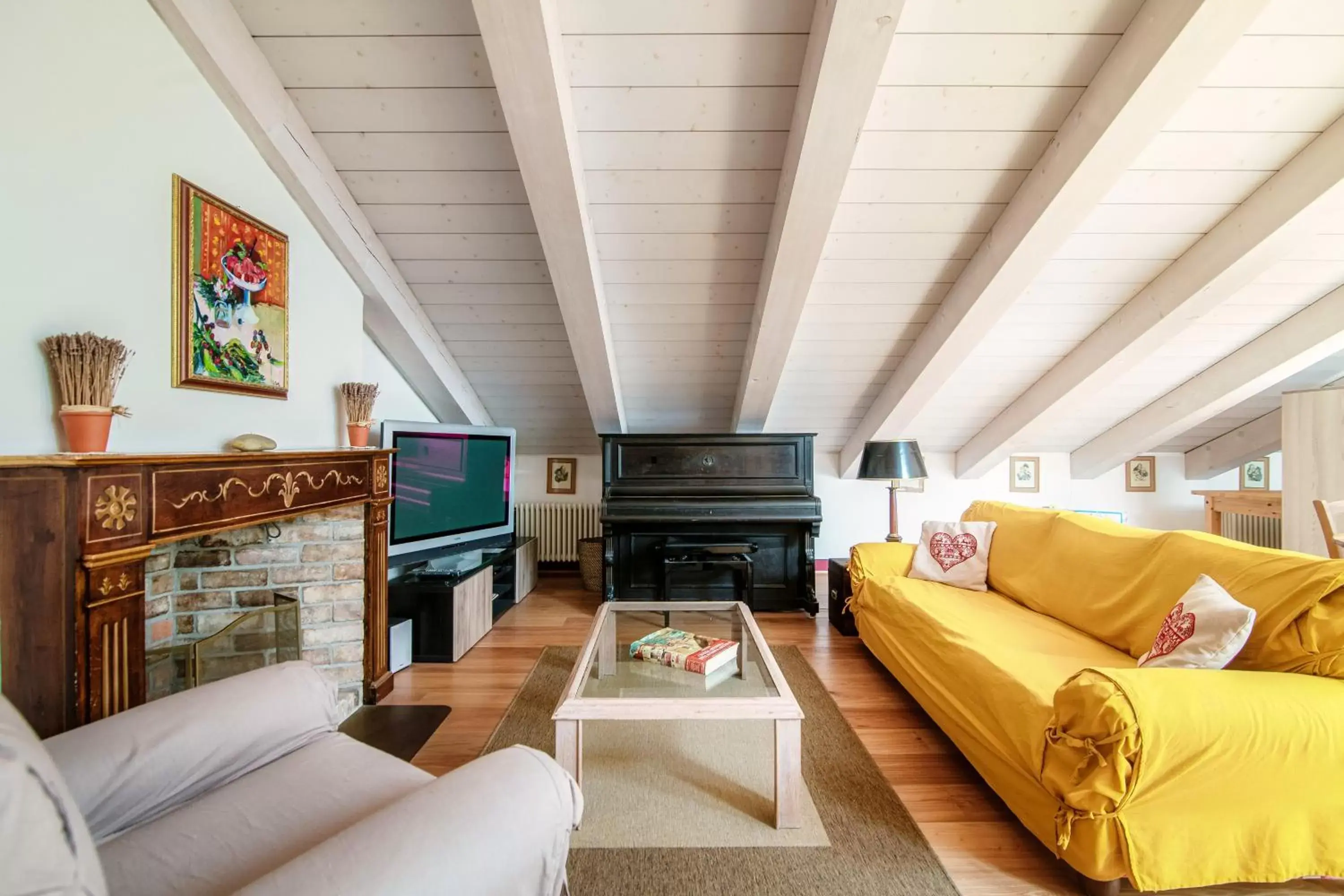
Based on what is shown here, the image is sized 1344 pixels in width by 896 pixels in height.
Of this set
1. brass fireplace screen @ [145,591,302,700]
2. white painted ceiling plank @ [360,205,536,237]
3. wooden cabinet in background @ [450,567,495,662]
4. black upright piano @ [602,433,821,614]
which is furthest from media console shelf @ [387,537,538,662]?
white painted ceiling plank @ [360,205,536,237]

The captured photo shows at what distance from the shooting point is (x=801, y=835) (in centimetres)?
164

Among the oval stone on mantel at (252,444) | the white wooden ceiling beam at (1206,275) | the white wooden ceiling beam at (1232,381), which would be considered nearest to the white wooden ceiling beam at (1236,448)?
the white wooden ceiling beam at (1232,381)

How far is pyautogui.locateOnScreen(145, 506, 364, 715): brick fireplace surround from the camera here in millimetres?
2012

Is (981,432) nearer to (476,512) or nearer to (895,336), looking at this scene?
(895,336)

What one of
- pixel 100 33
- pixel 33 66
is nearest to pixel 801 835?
pixel 33 66

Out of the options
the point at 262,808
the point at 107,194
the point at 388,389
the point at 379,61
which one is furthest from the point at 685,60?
the point at 388,389

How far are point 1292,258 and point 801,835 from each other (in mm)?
3400

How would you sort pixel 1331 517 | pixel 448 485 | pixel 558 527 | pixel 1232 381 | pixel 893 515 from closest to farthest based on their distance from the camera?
pixel 1331 517, pixel 448 485, pixel 1232 381, pixel 893 515, pixel 558 527

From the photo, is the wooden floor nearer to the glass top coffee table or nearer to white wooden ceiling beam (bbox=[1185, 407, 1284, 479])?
the glass top coffee table

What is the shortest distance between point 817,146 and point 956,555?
2.09 metres

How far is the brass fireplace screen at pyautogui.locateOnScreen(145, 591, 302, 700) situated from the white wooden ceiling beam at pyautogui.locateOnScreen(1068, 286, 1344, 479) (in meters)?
4.91

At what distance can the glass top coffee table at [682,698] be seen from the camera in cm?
167

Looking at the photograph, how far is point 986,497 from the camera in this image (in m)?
4.79

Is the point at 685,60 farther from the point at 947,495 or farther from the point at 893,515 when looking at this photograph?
the point at 947,495
